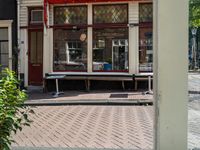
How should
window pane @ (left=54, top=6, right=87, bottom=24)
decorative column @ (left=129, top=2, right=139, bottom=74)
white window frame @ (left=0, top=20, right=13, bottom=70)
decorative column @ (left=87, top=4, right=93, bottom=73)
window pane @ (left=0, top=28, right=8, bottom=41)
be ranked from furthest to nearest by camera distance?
1. window pane @ (left=0, top=28, right=8, bottom=41)
2. white window frame @ (left=0, top=20, right=13, bottom=70)
3. window pane @ (left=54, top=6, right=87, bottom=24)
4. decorative column @ (left=87, top=4, right=93, bottom=73)
5. decorative column @ (left=129, top=2, right=139, bottom=74)

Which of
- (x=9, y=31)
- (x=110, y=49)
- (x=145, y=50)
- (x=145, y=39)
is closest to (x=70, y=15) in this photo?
(x=110, y=49)

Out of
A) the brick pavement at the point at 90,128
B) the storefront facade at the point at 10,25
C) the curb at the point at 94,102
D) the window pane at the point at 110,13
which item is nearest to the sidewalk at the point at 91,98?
the curb at the point at 94,102

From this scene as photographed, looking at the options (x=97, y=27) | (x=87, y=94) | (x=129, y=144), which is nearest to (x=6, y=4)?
(x=97, y=27)

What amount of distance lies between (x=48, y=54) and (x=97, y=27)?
7.86 ft

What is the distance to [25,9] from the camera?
1797 cm

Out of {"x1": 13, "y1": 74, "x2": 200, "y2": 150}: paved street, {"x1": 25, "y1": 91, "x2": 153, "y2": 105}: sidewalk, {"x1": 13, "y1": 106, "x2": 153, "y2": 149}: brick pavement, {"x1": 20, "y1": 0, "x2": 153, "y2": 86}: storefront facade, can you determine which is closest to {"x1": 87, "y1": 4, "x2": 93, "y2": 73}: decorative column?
{"x1": 20, "y1": 0, "x2": 153, "y2": 86}: storefront facade

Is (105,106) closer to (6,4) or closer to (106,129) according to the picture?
(106,129)

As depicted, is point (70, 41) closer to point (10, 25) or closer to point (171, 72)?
point (10, 25)

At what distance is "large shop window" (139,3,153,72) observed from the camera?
16938 mm

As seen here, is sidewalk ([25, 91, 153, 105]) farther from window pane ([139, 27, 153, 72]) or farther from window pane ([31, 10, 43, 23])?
window pane ([31, 10, 43, 23])

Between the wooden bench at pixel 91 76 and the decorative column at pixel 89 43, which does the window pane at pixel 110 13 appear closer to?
the decorative column at pixel 89 43

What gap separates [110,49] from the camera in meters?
17.3

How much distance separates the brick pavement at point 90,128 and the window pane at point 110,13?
514 cm

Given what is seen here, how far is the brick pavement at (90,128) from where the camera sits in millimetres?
7582
